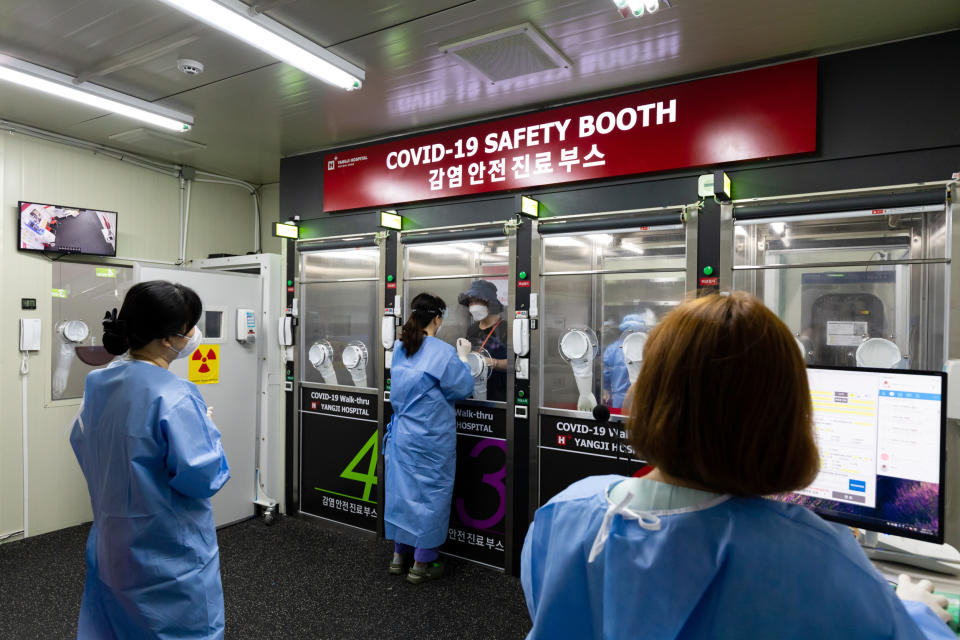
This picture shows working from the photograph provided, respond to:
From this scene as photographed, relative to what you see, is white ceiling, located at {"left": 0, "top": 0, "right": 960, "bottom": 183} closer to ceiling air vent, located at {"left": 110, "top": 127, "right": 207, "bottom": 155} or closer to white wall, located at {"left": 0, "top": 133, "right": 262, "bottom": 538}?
ceiling air vent, located at {"left": 110, "top": 127, "right": 207, "bottom": 155}

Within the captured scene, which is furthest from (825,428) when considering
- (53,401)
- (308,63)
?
(53,401)

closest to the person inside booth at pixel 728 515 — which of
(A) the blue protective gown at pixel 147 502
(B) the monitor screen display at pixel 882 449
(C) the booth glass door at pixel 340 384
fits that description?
(B) the monitor screen display at pixel 882 449

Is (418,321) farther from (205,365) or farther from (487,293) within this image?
(205,365)

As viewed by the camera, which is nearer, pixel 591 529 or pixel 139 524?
pixel 591 529

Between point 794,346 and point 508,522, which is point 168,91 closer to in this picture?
point 508,522

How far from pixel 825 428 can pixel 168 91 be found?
379cm

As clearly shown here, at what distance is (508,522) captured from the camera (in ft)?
11.5

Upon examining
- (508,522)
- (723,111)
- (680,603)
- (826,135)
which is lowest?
(508,522)

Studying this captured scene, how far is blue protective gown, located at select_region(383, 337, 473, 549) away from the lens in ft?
10.9

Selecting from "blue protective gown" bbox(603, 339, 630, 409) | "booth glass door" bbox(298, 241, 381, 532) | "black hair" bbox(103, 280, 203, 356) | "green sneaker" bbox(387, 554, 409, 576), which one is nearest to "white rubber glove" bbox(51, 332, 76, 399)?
"booth glass door" bbox(298, 241, 381, 532)

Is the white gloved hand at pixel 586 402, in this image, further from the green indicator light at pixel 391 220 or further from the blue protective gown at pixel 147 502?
the blue protective gown at pixel 147 502

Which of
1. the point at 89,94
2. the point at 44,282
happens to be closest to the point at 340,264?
the point at 89,94

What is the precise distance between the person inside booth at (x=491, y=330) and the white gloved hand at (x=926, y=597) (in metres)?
2.59

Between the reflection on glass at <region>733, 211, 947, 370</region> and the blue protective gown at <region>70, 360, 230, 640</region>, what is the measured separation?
102 inches
